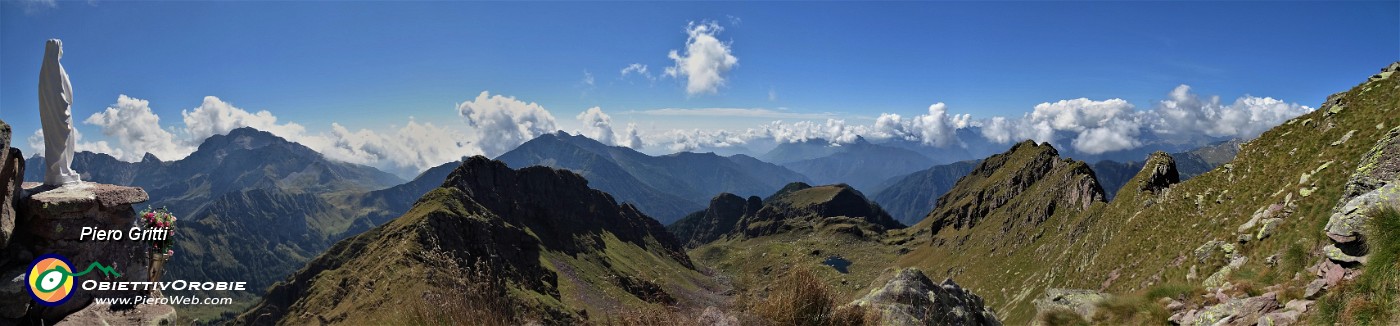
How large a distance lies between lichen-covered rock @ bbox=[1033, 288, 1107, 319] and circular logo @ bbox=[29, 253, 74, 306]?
25.4 metres

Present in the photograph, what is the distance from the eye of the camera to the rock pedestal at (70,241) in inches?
537

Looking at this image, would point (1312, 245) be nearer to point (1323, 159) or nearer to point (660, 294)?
point (1323, 159)

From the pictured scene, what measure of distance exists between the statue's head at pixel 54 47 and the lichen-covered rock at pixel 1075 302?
28638 mm

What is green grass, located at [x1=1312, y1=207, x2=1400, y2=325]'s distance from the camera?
7.84 meters

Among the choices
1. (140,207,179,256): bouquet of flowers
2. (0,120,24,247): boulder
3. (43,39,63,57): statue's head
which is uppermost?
(43,39,63,57): statue's head

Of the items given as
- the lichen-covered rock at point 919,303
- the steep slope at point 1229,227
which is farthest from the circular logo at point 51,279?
the steep slope at point 1229,227

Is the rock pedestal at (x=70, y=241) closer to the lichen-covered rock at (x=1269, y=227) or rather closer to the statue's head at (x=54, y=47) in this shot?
the statue's head at (x=54, y=47)

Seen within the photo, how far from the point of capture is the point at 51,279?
46.1 ft

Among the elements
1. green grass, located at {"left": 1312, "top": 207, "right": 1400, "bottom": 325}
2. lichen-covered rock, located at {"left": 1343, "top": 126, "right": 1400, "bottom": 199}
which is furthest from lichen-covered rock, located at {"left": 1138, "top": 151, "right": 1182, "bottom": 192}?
green grass, located at {"left": 1312, "top": 207, "right": 1400, "bottom": 325}

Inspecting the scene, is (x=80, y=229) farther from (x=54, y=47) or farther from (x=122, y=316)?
(x=54, y=47)

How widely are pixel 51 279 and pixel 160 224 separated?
10.0 ft

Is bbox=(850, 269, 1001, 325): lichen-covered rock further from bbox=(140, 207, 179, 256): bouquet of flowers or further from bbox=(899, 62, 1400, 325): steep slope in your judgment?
bbox=(140, 207, 179, 256): bouquet of flowers

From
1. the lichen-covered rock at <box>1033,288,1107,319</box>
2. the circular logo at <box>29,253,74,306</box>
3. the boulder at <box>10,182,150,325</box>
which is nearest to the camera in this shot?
the lichen-covered rock at <box>1033,288,1107,319</box>

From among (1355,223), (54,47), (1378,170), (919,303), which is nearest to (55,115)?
(54,47)
